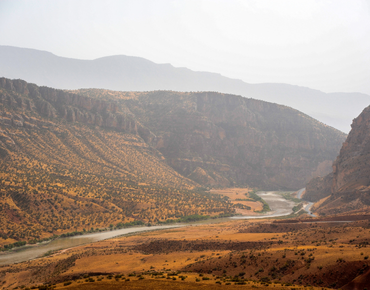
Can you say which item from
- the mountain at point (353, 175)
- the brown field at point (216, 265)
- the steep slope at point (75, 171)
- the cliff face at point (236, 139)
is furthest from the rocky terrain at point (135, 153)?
the mountain at point (353, 175)

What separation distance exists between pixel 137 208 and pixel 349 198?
168 feet

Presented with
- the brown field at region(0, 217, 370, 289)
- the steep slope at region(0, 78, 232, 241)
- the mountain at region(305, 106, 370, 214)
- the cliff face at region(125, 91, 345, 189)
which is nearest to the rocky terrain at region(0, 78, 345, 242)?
the steep slope at region(0, 78, 232, 241)

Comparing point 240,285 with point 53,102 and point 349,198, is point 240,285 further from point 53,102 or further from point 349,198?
point 53,102

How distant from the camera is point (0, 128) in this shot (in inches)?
3610

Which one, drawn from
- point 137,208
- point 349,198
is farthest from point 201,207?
point 349,198

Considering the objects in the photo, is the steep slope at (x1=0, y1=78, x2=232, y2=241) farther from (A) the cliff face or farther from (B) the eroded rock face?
(A) the cliff face

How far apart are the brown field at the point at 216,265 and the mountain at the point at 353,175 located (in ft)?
84.3

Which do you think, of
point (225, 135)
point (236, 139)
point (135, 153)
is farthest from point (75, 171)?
point (236, 139)

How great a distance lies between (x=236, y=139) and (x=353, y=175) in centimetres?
10002

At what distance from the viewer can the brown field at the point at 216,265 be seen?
914 inches

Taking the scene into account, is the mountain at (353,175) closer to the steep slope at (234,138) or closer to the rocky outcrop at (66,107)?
the steep slope at (234,138)

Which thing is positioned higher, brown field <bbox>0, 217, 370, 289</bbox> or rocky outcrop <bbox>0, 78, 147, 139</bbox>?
rocky outcrop <bbox>0, 78, 147, 139</bbox>

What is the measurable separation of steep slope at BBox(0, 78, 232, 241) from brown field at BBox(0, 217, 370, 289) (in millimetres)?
19666

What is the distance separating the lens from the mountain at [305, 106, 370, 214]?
68875 mm
